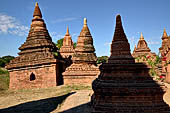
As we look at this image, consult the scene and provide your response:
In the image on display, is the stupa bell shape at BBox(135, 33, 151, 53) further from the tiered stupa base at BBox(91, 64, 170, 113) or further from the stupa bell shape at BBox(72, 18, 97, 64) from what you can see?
the tiered stupa base at BBox(91, 64, 170, 113)

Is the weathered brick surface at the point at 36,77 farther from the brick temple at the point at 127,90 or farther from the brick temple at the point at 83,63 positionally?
the brick temple at the point at 127,90

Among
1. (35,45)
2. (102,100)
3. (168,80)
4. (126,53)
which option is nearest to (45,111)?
(102,100)

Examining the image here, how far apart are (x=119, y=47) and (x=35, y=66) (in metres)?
9.14

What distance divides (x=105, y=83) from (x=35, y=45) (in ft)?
33.2

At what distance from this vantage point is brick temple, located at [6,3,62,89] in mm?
12680

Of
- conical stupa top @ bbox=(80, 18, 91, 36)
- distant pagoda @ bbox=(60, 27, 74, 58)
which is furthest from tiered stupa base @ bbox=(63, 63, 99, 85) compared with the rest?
distant pagoda @ bbox=(60, 27, 74, 58)

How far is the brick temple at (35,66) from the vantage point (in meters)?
12.7

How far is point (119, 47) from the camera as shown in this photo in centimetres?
536

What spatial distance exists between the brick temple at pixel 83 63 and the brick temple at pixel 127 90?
805 cm

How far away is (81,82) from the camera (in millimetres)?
13484

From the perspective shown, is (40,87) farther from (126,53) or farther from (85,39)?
(126,53)


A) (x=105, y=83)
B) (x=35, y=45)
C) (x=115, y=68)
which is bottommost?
(x=105, y=83)

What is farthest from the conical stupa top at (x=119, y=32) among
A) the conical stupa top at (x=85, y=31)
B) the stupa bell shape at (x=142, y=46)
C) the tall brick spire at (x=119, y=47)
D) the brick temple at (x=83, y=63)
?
the stupa bell shape at (x=142, y=46)

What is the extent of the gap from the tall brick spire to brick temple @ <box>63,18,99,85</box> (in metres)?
7.80
